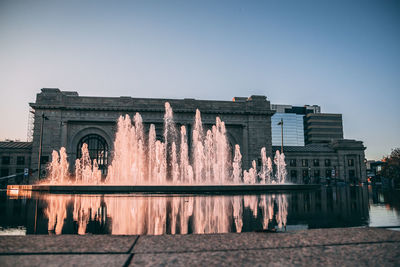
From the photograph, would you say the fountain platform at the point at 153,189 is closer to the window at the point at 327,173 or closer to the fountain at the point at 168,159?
the fountain at the point at 168,159

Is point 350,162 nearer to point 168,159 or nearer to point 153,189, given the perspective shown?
point 168,159

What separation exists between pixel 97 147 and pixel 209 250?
124 feet

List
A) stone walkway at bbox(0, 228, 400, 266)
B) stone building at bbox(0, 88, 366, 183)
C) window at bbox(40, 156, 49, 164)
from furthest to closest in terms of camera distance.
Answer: stone building at bbox(0, 88, 366, 183) → window at bbox(40, 156, 49, 164) → stone walkway at bbox(0, 228, 400, 266)

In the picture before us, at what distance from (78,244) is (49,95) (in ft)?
129

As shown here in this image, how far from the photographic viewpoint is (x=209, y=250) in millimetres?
3256

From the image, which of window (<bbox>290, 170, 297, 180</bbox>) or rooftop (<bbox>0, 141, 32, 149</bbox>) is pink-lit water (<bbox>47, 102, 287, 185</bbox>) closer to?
window (<bbox>290, 170, 297, 180</bbox>)

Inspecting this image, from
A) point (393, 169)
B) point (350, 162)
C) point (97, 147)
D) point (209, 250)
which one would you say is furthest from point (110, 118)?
point (350, 162)

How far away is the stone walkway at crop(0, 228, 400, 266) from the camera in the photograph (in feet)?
9.24

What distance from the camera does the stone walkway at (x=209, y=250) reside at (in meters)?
2.82

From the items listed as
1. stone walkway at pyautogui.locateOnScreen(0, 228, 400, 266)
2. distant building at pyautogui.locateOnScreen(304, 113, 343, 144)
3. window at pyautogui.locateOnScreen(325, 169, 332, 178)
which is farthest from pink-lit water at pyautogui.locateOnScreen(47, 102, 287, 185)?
distant building at pyautogui.locateOnScreen(304, 113, 343, 144)

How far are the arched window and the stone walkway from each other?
36.0m

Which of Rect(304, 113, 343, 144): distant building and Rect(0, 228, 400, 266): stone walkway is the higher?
Rect(304, 113, 343, 144): distant building

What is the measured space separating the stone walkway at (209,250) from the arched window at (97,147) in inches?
1418

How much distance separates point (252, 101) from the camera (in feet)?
136
